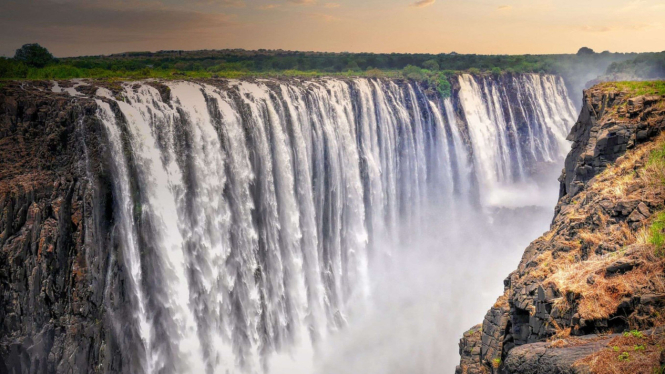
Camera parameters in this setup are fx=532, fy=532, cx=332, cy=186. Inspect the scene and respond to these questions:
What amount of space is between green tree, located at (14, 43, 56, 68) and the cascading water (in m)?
7.33

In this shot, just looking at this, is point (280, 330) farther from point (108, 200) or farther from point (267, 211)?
point (108, 200)

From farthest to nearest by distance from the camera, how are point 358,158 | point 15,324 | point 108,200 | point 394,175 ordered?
point 394,175, point 358,158, point 108,200, point 15,324

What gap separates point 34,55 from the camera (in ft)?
84.6

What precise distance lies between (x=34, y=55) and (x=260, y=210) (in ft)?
44.0

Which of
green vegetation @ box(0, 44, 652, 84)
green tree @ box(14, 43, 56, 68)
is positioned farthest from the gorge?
green tree @ box(14, 43, 56, 68)

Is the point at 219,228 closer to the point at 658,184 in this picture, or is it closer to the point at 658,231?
the point at 658,184

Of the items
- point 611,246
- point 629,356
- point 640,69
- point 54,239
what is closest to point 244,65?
point 54,239

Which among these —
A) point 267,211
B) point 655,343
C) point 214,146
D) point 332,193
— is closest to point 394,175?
point 332,193

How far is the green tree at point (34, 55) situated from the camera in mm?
24727

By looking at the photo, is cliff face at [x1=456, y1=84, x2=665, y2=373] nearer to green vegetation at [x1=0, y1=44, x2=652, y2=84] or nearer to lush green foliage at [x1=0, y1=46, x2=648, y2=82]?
green vegetation at [x1=0, y1=44, x2=652, y2=84]

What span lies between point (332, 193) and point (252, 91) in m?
7.72

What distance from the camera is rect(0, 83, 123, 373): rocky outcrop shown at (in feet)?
53.8

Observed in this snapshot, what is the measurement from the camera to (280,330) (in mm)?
24844

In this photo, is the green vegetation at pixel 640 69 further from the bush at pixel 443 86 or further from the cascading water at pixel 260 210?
the cascading water at pixel 260 210
